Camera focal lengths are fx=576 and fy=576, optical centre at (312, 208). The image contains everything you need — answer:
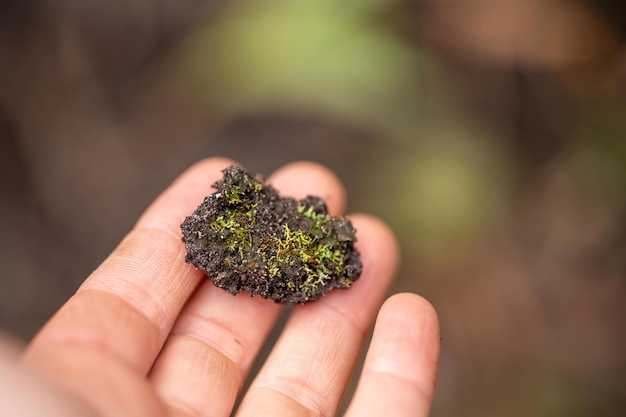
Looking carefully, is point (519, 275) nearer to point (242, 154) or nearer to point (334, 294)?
point (334, 294)

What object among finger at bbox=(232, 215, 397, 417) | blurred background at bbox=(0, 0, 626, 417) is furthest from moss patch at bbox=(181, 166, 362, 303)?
blurred background at bbox=(0, 0, 626, 417)

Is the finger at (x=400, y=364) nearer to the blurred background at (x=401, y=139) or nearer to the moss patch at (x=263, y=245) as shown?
the moss patch at (x=263, y=245)

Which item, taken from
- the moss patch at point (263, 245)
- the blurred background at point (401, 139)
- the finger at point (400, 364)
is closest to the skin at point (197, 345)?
the finger at point (400, 364)

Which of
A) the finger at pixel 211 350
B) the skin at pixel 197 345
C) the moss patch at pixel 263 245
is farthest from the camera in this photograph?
the moss patch at pixel 263 245

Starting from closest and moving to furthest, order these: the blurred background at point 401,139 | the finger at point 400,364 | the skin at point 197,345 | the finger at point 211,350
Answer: the skin at point 197,345, the finger at point 400,364, the finger at point 211,350, the blurred background at point 401,139

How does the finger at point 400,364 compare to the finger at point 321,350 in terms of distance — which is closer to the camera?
the finger at point 400,364

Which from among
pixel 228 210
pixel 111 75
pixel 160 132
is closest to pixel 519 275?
pixel 228 210

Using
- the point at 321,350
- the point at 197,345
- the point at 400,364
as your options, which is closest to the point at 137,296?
the point at 197,345
